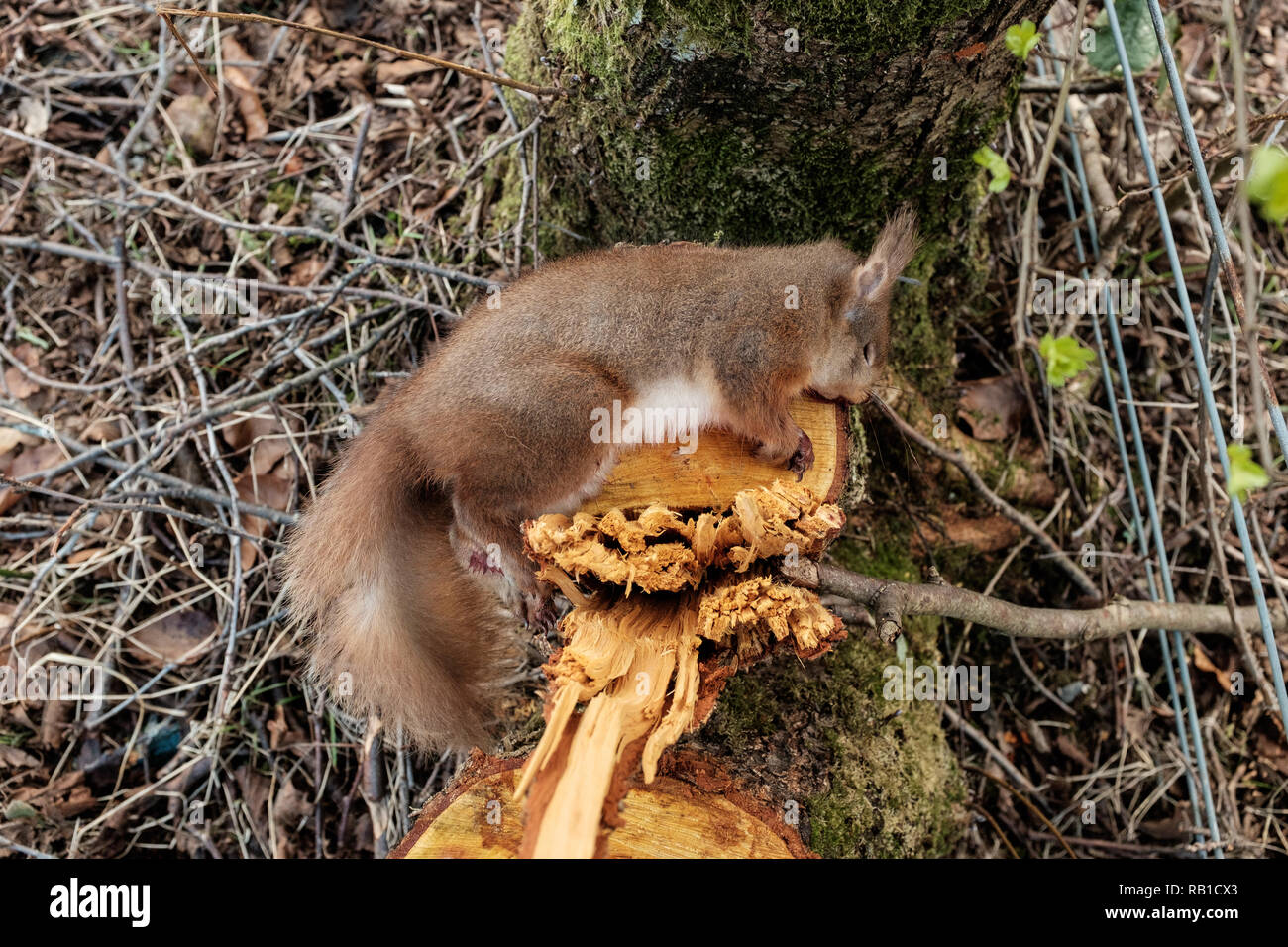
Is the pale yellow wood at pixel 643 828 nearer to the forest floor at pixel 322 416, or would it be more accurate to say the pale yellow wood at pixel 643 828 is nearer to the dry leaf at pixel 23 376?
the forest floor at pixel 322 416

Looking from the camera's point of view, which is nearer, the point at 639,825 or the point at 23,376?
the point at 639,825

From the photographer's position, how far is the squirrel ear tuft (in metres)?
2.75

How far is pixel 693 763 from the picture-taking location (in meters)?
2.11

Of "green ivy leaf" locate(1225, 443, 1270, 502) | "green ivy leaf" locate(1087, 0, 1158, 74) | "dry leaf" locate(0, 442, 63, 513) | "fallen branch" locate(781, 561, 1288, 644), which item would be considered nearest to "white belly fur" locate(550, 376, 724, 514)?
"fallen branch" locate(781, 561, 1288, 644)

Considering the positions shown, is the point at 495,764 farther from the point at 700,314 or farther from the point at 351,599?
the point at 700,314

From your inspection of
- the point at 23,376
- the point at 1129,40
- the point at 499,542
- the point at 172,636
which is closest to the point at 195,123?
the point at 23,376

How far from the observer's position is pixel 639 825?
2016 millimetres

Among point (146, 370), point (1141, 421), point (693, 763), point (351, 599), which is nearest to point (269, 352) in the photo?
point (146, 370)

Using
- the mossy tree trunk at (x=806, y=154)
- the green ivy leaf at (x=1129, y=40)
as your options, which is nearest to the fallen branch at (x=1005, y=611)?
the mossy tree trunk at (x=806, y=154)

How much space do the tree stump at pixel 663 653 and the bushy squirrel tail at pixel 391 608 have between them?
46 cm

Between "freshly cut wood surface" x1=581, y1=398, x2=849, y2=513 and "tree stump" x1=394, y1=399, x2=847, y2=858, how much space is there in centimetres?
15

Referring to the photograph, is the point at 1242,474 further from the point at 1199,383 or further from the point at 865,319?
the point at 865,319

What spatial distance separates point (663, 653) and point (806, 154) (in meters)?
1.40

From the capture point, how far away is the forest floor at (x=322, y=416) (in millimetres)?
3076
